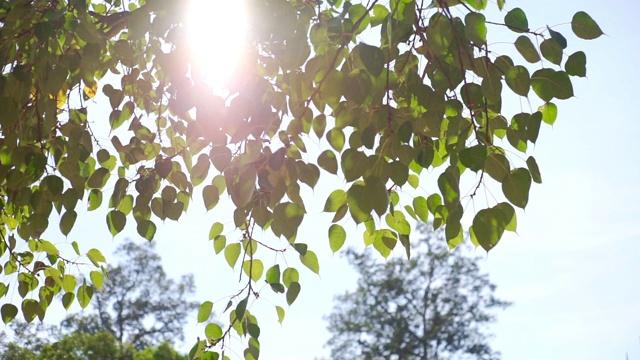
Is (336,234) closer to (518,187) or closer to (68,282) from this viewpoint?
(518,187)

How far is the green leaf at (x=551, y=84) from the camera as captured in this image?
3.28ft

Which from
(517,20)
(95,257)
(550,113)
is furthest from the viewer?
(95,257)

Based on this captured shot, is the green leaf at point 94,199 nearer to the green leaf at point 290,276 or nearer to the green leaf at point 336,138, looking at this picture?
the green leaf at point 290,276

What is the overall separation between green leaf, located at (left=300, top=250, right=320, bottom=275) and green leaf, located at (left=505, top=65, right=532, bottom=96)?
50 centimetres

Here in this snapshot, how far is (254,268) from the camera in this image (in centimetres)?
147

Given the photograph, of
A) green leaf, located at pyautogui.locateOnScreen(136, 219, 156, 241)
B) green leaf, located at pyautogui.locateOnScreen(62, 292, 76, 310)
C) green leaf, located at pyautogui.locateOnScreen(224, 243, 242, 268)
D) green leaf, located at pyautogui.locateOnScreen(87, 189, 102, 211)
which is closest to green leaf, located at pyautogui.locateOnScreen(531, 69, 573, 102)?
green leaf, located at pyautogui.locateOnScreen(224, 243, 242, 268)

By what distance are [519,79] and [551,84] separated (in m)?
0.04

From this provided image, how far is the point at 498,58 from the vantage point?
3.49 feet

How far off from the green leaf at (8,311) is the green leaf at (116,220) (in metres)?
0.42

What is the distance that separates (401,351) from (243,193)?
17295 mm

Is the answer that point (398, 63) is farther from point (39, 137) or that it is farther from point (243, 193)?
point (39, 137)

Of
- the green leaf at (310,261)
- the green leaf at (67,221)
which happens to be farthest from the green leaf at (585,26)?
the green leaf at (67,221)

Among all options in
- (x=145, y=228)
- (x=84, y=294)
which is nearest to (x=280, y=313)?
(x=145, y=228)

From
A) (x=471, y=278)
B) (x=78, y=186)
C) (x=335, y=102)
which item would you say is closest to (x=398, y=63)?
(x=335, y=102)
